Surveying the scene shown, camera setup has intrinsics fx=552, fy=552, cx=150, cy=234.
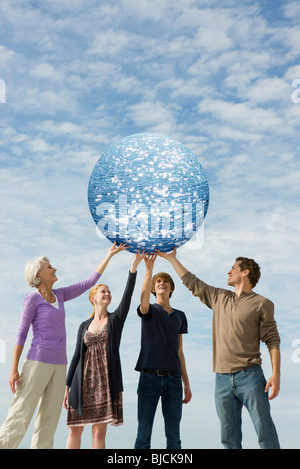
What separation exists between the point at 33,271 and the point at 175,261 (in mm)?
1365

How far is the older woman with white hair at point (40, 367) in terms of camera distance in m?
4.92

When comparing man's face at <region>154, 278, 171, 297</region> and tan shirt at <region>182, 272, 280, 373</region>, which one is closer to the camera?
tan shirt at <region>182, 272, 280, 373</region>

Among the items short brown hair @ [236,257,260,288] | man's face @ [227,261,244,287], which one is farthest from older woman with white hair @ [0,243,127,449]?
short brown hair @ [236,257,260,288]

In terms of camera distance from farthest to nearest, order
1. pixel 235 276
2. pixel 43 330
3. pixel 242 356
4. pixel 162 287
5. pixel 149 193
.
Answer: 1. pixel 162 287
2. pixel 235 276
3. pixel 43 330
4. pixel 149 193
5. pixel 242 356

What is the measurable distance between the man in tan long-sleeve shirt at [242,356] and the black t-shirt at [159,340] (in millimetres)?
427

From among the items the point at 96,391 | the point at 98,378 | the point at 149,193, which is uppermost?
the point at 149,193

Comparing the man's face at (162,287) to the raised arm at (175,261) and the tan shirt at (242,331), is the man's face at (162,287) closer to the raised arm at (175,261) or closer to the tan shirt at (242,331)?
the raised arm at (175,261)

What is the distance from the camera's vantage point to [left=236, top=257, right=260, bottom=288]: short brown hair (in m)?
5.20

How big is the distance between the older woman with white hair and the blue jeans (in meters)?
1.47

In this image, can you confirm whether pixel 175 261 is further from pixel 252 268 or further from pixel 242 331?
pixel 242 331

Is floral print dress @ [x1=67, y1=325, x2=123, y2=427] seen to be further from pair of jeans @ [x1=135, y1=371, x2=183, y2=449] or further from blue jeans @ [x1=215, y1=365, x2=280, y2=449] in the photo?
blue jeans @ [x1=215, y1=365, x2=280, y2=449]

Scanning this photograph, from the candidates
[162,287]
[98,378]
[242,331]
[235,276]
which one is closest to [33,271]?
[98,378]

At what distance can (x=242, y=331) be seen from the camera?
4.93 m
